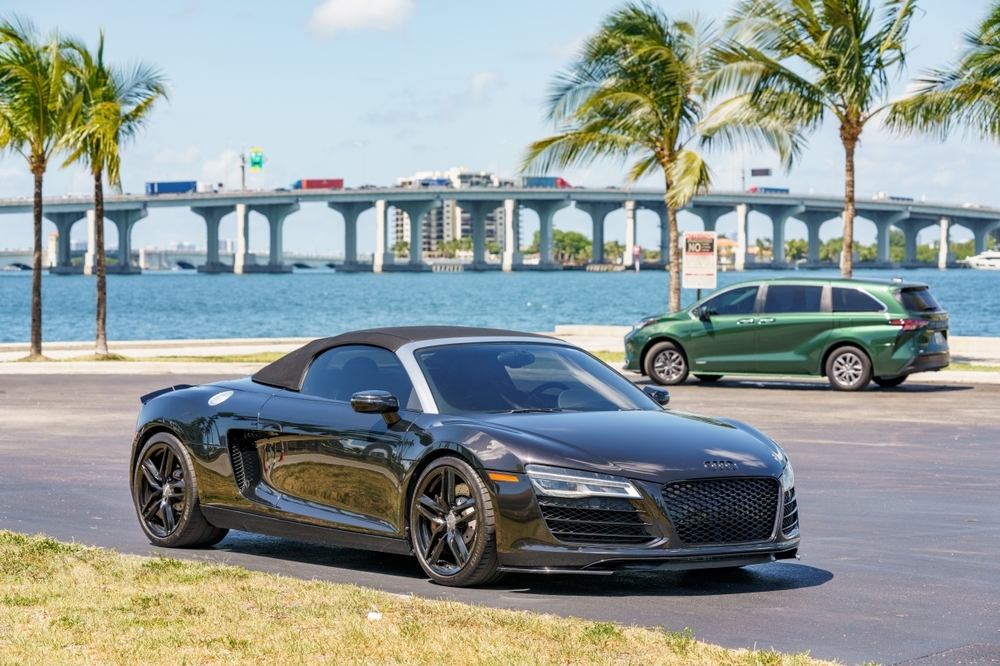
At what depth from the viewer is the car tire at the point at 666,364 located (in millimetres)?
24312

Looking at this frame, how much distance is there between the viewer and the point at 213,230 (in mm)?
150375

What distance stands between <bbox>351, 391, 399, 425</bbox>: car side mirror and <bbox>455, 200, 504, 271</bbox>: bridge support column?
139 meters

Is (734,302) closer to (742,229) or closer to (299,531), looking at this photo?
(299,531)

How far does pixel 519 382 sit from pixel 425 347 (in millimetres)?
592

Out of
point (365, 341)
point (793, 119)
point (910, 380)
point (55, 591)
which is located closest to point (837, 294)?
point (910, 380)

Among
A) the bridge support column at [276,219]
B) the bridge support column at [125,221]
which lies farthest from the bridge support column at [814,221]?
the bridge support column at [125,221]

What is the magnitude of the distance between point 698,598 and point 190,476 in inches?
133

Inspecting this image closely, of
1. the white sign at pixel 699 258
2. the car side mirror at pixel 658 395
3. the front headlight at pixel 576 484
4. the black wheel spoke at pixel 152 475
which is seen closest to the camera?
the front headlight at pixel 576 484

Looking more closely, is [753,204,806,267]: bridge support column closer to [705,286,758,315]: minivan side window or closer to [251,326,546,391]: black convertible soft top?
[705,286,758,315]: minivan side window

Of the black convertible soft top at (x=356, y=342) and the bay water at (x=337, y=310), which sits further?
the bay water at (x=337, y=310)

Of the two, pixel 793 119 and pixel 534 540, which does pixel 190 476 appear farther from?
pixel 793 119

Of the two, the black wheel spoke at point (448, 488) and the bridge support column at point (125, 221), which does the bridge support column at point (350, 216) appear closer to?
the bridge support column at point (125, 221)

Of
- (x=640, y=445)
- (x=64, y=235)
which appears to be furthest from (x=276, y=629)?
(x=64, y=235)

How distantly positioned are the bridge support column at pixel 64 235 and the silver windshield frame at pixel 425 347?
138 metres
